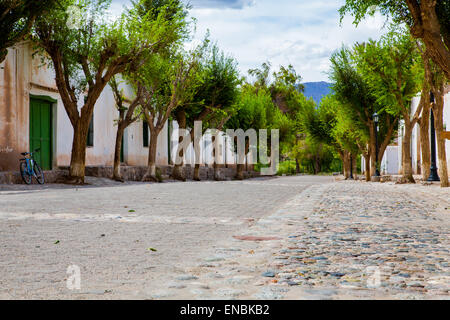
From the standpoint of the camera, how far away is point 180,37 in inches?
804

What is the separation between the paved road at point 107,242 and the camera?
3.53 meters

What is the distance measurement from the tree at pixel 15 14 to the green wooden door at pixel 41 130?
5086mm

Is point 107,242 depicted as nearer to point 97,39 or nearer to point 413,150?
point 97,39

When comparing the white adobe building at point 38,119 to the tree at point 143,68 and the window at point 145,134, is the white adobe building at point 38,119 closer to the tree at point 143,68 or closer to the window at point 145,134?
the tree at point 143,68

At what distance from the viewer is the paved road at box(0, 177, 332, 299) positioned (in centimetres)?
353

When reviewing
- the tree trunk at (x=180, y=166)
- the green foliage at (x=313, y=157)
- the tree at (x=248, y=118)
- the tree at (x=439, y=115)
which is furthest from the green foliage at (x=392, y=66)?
the green foliage at (x=313, y=157)

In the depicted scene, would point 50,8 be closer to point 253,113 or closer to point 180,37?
point 180,37

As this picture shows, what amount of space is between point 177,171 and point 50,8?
1332 centimetres

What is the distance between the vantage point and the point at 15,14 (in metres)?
13.0

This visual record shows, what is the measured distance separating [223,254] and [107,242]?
1375mm

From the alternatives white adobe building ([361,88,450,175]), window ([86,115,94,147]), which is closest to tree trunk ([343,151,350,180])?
white adobe building ([361,88,450,175])

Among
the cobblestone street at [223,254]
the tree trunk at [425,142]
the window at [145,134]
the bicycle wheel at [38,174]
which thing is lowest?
the cobblestone street at [223,254]

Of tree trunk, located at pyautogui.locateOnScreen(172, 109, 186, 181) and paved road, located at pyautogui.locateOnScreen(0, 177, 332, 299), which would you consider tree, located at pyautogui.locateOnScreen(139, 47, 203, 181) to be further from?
paved road, located at pyautogui.locateOnScreen(0, 177, 332, 299)

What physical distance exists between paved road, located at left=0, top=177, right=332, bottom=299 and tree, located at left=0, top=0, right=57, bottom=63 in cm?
517
